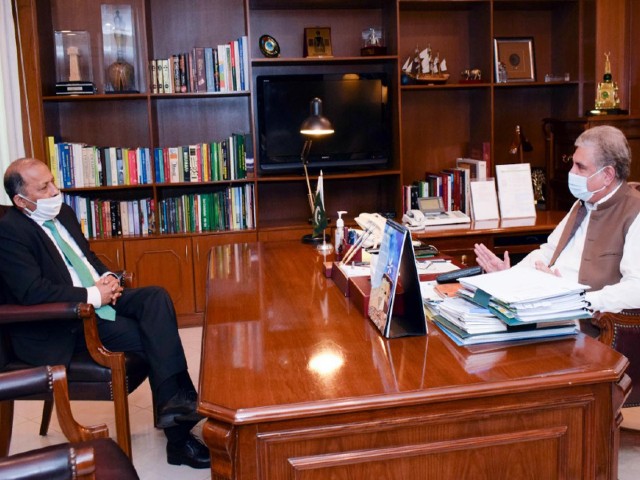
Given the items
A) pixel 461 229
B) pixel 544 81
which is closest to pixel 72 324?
pixel 461 229

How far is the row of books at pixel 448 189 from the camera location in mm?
4734

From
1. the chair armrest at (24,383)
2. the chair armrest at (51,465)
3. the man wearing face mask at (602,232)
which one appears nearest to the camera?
the chair armrest at (51,465)

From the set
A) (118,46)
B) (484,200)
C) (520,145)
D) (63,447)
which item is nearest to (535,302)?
(63,447)

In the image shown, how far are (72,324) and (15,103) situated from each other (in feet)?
6.74

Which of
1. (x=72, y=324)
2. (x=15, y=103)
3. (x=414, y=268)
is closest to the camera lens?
(x=414, y=268)

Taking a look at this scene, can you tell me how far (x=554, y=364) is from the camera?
1.75 meters

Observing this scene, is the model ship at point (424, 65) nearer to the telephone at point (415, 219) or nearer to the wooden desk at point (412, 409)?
the telephone at point (415, 219)

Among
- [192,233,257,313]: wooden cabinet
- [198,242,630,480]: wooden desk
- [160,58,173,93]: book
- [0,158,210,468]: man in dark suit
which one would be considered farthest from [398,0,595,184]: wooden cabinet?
[198,242,630,480]: wooden desk

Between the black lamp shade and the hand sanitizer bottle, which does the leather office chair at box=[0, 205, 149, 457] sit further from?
the black lamp shade

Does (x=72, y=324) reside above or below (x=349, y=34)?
below

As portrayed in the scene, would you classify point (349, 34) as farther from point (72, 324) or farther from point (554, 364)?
point (554, 364)

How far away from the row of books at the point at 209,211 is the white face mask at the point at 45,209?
1664mm

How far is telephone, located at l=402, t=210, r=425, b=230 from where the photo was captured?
4.29m

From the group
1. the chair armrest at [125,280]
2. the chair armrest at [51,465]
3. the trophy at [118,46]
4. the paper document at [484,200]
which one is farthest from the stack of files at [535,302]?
the trophy at [118,46]
